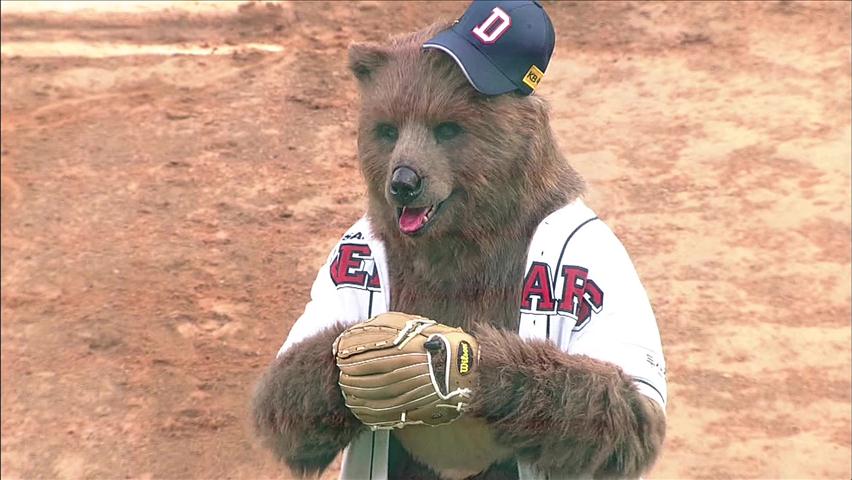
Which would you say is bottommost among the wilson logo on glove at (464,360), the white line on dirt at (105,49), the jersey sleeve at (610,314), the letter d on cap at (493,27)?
the wilson logo on glove at (464,360)

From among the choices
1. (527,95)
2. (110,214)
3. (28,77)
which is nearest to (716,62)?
(110,214)

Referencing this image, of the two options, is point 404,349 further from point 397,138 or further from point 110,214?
point 110,214

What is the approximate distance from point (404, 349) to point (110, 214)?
4909 millimetres

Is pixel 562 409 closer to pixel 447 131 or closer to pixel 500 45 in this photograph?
pixel 447 131

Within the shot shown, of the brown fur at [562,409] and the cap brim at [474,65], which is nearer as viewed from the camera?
the brown fur at [562,409]

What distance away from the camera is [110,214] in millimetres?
6391

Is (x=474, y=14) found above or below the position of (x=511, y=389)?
above

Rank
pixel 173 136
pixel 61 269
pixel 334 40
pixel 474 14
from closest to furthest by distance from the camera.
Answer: pixel 474 14
pixel 61 269
pixel 173 136
pixel 334 40

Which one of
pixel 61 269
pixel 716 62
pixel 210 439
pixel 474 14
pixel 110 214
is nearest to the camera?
pixel 474 14

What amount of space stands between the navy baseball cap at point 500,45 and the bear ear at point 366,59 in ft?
0.40

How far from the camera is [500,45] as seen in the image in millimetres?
2096

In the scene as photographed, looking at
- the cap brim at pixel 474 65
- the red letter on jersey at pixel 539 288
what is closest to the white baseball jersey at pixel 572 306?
the red letter on jersey at pixel 539 288

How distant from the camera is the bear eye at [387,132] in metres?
2.17

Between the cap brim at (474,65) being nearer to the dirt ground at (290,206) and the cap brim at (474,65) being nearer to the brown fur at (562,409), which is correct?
the brown fur at (562,409)
